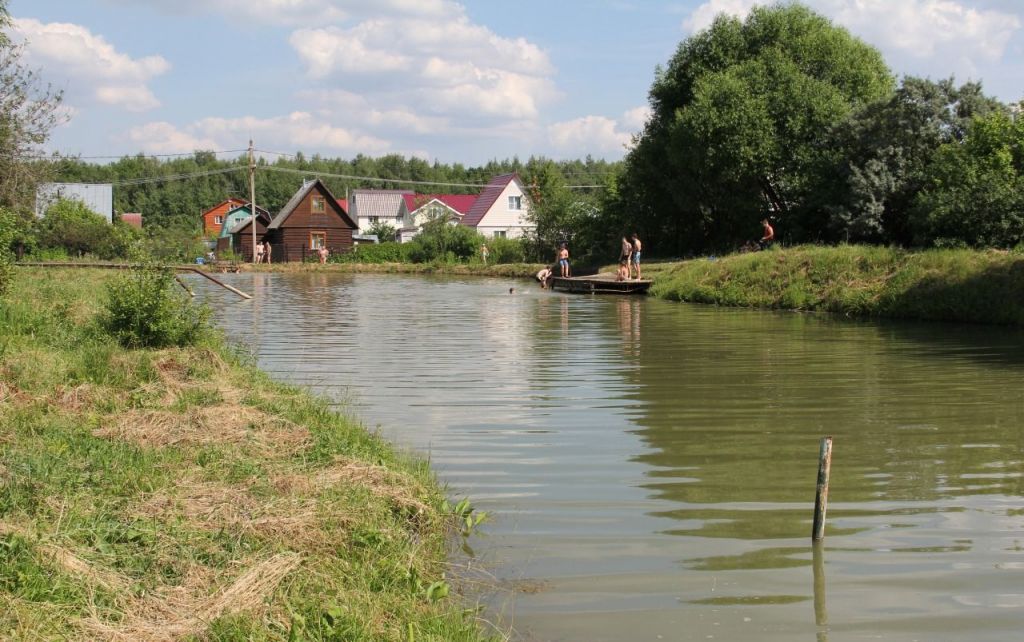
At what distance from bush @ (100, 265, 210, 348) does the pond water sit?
170cm

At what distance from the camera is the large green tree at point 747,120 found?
125 ft

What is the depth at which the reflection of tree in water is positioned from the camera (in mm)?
8438

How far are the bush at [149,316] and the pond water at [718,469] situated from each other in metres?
1.70

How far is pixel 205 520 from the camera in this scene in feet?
20.8

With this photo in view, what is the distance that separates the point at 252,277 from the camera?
53688 millimetres

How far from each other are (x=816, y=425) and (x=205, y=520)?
736 cm

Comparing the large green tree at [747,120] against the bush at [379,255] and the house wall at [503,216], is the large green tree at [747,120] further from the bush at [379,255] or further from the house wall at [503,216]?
the house wall at [503,216]

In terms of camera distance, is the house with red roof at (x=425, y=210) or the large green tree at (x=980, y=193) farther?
the house with red roof at (x=425, y=210)

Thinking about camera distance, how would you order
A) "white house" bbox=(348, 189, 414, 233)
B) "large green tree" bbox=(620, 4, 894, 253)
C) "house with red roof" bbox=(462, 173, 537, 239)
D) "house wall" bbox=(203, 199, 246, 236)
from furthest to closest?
1. "house wall" bbox=(203, 199, 246, 236)
2. "white house" bbox=(348, 189, 414, 233)
3. "house with red roof" bbox=(462, 173, 537, 239)
4. "large green tree" bbox=(620, 4, 894, 253)

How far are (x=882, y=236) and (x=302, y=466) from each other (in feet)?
97.0

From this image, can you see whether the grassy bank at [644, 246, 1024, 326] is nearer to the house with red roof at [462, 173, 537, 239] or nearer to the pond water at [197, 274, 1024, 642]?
the pond water at [197, 274, 1024, 642]

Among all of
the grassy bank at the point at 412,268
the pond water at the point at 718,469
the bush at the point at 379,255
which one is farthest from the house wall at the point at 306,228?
the pond water at the point at 718,469

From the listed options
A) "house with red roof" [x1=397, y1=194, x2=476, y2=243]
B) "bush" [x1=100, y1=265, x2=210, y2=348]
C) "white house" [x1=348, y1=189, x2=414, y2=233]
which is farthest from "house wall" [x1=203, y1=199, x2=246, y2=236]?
"bush" [x1=100, y1=265, x2=210, y2=348]

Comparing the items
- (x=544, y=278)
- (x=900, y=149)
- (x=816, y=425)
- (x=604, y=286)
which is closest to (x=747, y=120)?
(x=900, y=149)
